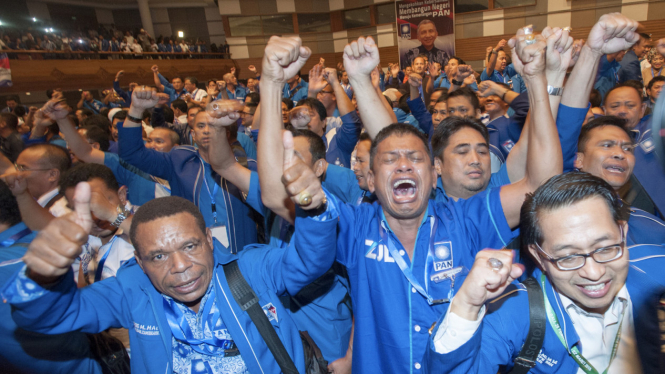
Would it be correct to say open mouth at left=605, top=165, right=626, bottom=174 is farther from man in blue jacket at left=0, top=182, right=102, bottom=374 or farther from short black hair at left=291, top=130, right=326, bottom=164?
man in blue jacket at left=0, top=182, right=102, bottom=374

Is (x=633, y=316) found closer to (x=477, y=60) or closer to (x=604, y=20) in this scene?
(x=604, y=20)

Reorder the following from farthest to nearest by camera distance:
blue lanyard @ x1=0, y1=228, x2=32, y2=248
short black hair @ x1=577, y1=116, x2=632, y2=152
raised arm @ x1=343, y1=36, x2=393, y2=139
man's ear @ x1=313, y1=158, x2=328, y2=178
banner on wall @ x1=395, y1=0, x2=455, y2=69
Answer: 1. banner on wall @ x1=395, y1=0, x2=455, y2=69
2. man's ear @ x1=313, y1=158, x2=328, y2=178
3. short black hair @ x1=577, y1=116, x2=632, y2=152
4. raised arm @ x1=343, y1=36, x2=393, y2=139
5. blue lanyard @ x1=0, y1=228, x2=32, y2=248

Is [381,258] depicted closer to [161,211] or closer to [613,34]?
[161,211]

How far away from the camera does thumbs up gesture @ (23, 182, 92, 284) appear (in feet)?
→ 3.87

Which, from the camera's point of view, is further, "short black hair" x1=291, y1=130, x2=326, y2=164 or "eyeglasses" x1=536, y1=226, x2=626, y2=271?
"short black hair" x1=291, y1=130, x2=326, y2=164

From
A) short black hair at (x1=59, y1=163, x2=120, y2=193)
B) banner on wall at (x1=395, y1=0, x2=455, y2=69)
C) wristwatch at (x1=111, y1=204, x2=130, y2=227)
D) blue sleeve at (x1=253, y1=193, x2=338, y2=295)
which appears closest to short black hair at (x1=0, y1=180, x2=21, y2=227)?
wristwatch at (x1=111, y1=204, x2=130, y2=227)

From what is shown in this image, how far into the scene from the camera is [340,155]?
3.87m

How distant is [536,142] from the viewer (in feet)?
5.32

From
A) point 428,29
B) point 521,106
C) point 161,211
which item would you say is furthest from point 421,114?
point 428,29

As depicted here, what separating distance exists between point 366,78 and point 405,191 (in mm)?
819

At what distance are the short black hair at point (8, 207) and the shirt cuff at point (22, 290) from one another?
74 centimetres

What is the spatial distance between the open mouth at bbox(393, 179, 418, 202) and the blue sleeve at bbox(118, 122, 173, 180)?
232 centimetres

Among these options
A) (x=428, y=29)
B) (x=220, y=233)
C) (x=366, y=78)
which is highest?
(x=428, y=29)

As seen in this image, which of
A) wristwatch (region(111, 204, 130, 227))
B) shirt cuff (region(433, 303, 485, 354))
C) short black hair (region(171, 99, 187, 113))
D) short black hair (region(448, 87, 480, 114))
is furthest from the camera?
short black hair (region(171, 99, 187, 113))
